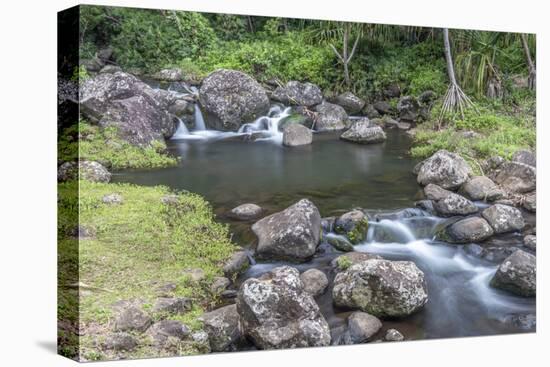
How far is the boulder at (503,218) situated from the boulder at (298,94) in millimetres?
1984

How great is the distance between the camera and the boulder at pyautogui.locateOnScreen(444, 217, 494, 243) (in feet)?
21.5

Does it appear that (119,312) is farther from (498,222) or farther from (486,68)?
(486,68)

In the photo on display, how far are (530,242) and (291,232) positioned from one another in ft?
8.43

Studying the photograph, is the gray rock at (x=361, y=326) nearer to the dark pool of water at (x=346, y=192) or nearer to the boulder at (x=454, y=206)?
the dark pool of water at (x=346, y=192)

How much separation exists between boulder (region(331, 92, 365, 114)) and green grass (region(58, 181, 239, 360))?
1.60m

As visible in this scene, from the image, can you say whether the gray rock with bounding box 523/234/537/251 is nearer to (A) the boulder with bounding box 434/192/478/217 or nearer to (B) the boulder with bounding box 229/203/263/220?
(A) the boulder with bounding box 434/192/478/217

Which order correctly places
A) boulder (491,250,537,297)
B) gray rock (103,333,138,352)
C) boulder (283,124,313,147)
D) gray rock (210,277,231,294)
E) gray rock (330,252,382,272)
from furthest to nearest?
boulder (491,250,537,297) < boulder (283,124,313,147) < gray rock (330,252,382,272) < gray rock (210,277,231,294) < gray rock (103,333,138,352)

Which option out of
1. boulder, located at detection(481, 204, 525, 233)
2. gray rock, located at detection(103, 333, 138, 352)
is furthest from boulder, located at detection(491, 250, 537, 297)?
gray rock, located at detection(103, 333, 138, 352)

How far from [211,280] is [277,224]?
782mm

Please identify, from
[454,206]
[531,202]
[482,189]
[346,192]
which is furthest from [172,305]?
[531,202]

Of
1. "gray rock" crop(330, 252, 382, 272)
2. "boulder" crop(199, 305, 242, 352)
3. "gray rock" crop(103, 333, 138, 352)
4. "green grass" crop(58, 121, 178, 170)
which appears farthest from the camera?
"gray rock" crop(330, 252, 382, 272)

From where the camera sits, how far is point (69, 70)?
17.5 ft

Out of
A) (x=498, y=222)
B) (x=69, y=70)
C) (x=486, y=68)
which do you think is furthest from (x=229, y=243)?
(x=486, y=68)

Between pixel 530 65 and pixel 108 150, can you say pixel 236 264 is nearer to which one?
pixel 108 150
